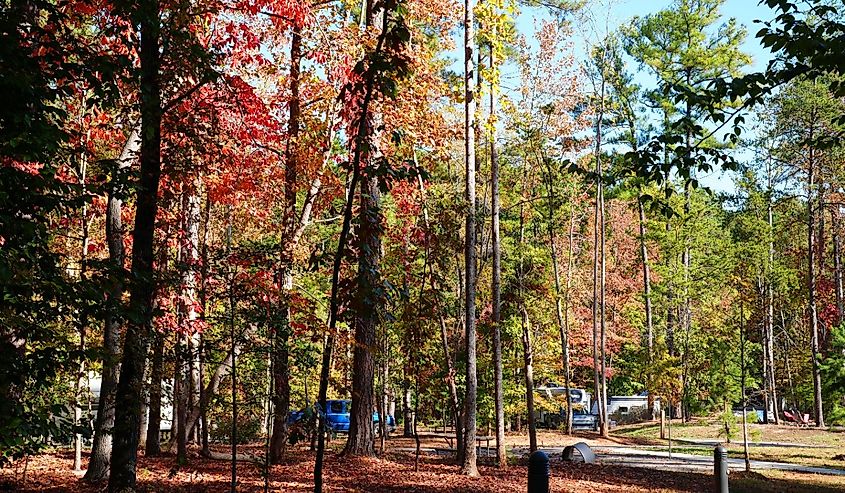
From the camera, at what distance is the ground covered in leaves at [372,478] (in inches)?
411

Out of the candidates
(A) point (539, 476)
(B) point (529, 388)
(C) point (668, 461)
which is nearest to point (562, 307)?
(C) point (668, 461)

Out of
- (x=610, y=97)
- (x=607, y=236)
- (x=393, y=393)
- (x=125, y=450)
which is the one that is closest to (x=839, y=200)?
(x=607, y=236)

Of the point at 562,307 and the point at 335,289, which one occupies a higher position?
the point at 562,307

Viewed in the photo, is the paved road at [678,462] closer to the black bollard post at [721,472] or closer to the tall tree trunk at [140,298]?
the black bollard post at [721,472]

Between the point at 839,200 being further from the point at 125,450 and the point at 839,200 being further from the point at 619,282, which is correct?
the point at 125,450

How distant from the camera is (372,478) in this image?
12.0 meters

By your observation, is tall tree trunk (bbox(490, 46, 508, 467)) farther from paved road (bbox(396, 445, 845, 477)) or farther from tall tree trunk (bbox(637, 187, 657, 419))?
paved road (bbox(396, 445, 845, 477))

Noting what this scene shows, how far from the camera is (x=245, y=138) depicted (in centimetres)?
1327

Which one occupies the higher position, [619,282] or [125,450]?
[619,282]

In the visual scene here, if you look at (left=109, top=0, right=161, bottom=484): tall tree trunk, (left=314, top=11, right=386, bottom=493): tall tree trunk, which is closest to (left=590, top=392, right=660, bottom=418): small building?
(left=109, top=0, right=161, bottom=484): tall tree trunk

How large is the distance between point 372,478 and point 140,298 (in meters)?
6.43

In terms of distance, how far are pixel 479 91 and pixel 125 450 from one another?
8.86 metres

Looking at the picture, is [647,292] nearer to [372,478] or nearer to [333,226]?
[333,226]

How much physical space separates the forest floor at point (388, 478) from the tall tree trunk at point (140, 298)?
1.94 metres
